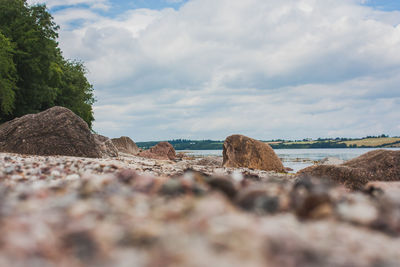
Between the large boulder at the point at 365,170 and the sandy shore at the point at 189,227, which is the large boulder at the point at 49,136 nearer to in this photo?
the large boulder at the point at 365,170

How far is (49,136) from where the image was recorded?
1277 cm

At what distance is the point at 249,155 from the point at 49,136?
31.7ft

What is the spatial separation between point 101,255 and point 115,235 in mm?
287

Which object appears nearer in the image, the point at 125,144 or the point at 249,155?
the point at 249,155

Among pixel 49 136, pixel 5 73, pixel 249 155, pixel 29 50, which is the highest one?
pixel 29 50

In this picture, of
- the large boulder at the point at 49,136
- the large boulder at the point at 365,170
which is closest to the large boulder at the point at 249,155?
the large boulder at the point at 365,170

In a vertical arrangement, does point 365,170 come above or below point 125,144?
Result: below

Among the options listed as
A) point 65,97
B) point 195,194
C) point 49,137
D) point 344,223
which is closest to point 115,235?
point 195,194

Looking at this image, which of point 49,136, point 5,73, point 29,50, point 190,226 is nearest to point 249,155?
point 49,136

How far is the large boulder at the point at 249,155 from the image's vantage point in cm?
1791

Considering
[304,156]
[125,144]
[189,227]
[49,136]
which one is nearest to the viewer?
[189,227]

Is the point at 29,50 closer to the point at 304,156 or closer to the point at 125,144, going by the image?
the point at 125,144

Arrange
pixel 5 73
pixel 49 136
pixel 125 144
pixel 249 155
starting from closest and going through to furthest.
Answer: pixel 49 136
pixel 249 155
pixel 5 73
pixel 125 144

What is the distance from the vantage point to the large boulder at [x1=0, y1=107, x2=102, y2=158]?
12555 millimetres
